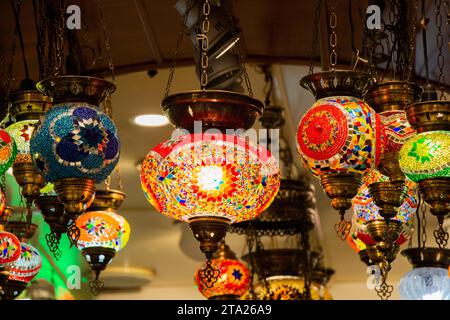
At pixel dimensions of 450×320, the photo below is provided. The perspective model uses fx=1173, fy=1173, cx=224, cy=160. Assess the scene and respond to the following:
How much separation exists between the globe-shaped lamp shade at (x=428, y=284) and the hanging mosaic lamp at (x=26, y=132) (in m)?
1.70

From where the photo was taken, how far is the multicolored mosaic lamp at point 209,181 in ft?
10.8

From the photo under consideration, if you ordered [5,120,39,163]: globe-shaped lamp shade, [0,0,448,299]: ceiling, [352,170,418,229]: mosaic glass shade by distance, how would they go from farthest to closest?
[0,0,448,299]: ceiling → [352,170,418,229]: mosaic glass shade → [5,120,39,163]: globe-shaped lamp shade

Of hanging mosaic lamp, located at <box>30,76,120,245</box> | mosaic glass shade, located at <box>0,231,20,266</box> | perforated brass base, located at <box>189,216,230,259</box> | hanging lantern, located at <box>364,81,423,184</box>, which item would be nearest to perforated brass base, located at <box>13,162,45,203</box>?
hanging mosaic lamp, located at <box>30,76,120,245</box>

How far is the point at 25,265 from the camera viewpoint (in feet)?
15.5

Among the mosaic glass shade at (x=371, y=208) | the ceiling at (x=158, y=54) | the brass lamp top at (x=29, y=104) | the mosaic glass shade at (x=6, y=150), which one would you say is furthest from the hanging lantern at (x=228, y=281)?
the mosaic glass shade at (x=6, y=150)

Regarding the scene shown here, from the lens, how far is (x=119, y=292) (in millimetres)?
12320

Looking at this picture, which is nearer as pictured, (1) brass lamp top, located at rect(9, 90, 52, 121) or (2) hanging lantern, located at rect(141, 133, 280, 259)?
(2) hanging lantern, located at rect(141, 133, 280, 259)

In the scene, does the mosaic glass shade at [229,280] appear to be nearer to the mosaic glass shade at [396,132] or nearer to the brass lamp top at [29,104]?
the brass lamp top at [29,104]

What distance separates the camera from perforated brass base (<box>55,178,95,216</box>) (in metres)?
3.37

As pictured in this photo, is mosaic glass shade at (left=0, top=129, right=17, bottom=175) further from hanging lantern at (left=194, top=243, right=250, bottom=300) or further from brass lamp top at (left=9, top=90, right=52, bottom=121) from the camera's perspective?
hanging lantern at (left=194, top=243, right=250, bottom=300)

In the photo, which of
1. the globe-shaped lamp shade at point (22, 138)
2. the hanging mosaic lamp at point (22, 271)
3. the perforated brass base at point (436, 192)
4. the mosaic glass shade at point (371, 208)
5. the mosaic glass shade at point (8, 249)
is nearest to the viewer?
the perforated brass base at point (436, 192)

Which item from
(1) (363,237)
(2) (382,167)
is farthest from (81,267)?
(2) (382,167)

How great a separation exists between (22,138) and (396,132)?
1.25m

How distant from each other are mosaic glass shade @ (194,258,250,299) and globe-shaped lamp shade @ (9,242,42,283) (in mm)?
1392
